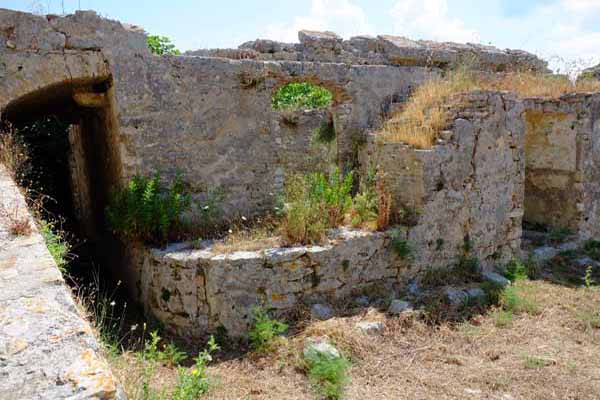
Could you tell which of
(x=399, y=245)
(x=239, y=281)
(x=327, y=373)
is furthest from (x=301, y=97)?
(x=327, y=373)

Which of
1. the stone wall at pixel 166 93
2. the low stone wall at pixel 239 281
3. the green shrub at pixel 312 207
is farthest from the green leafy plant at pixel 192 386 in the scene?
the stone wall at pixel 166 93

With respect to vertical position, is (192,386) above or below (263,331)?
above

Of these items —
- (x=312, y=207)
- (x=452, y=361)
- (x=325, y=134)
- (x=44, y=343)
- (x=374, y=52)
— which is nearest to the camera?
(x=44, y=343)

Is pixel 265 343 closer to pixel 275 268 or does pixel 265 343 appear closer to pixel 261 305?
pixel 261 305

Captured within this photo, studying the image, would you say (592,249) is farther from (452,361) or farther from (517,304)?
(452,361)

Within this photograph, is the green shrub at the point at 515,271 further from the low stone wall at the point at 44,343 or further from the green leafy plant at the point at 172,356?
the low stone wall at the point at 44,343

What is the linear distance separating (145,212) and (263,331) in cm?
193

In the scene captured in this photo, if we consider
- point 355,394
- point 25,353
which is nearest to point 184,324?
point 355,394

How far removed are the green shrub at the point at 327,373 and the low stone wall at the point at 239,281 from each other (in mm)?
853

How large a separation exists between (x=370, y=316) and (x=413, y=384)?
3.39 feet

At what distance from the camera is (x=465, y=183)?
6188 mm

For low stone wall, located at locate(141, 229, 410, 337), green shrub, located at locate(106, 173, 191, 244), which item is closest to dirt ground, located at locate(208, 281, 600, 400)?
low stone wall, located at locate(141, 229, 410, 337)

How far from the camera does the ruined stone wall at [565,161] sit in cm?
771

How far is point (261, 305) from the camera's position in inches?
194
